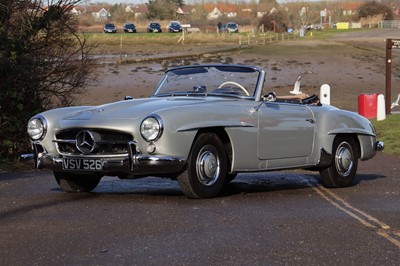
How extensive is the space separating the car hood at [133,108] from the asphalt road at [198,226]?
0.86m

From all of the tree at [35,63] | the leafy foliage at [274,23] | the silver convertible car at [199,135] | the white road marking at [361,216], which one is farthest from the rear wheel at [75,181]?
the leafy foliage at [274,23]

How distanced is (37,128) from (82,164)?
0.85m

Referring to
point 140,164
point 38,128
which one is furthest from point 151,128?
point 38,128

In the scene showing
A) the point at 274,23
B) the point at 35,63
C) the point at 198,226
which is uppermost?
the point at 35,63

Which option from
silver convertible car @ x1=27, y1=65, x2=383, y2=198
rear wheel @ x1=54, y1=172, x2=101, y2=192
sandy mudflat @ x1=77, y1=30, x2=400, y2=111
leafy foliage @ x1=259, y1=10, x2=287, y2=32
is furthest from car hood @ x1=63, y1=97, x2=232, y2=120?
leafy foliage @ x1=259, y1=10, x2=287, y2=32

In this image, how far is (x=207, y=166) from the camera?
8.69 meters

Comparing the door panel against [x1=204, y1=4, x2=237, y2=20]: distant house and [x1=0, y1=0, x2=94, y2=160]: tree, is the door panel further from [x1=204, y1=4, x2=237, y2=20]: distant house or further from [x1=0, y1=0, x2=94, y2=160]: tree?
[x1=204, y1=4, x2=237, y2=20]: distant house

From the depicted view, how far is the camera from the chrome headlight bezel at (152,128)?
828 centimetres

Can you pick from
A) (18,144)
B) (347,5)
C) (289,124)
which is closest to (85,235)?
(289,124)

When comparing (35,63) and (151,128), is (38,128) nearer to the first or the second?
(151,128)

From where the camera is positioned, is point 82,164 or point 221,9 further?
point 221,9

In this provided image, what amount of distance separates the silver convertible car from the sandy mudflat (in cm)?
1545

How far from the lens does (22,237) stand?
6660mm

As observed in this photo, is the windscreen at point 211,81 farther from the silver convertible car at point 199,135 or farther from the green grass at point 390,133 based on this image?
the green grass at point 390,133
